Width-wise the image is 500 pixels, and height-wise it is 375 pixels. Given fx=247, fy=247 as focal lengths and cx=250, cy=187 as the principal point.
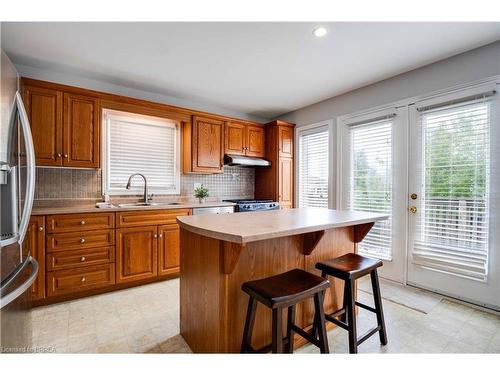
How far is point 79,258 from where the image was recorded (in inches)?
99.0

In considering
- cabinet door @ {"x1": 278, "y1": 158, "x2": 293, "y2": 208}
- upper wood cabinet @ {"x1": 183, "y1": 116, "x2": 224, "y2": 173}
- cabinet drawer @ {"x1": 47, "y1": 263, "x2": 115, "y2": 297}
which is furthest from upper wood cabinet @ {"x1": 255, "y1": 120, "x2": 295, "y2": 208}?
cabinet drawer @ {"x1": 47, "y1": 263, "x2": 115, "y2": 297}

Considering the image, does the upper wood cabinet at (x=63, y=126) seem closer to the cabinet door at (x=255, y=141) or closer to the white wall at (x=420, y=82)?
the cabinet door at (x=255, y=141)

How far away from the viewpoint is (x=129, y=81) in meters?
3.08

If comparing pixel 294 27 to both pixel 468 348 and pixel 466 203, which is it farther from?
pixel 468 348

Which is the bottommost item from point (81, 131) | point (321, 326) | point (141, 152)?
point (321, 326)

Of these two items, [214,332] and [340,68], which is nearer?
[214,332]

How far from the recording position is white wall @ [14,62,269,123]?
2.71m

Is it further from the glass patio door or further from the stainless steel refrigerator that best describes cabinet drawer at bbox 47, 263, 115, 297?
the glass patio door

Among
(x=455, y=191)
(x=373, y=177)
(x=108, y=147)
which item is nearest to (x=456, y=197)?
(x=455, y=191)

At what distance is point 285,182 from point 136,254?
8.30 ft

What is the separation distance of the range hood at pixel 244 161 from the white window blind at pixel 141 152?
2.56ft

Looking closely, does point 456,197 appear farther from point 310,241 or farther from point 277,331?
point 277,331

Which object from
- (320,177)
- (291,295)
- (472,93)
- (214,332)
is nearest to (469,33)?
(472,93)

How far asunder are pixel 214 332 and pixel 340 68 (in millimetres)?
2818
